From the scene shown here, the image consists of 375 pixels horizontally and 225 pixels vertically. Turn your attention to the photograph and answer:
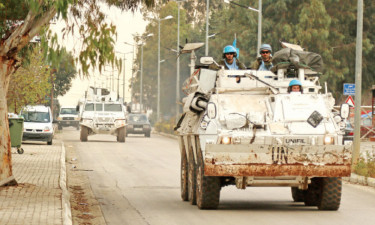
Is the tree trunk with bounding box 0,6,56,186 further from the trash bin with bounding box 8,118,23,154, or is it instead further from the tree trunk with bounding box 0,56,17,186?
the trash bin with bounding box 8,118,23,154

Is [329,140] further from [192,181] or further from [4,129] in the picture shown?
[4,129]

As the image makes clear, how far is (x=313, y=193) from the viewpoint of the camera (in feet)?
52.5

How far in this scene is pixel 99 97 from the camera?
49.9m

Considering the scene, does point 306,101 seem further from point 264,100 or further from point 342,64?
point 342,64

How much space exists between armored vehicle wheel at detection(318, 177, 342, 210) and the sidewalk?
167 inches

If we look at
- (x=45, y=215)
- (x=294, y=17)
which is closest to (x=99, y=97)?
(x=294, y=17)

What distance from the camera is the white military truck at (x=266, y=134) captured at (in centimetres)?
1422

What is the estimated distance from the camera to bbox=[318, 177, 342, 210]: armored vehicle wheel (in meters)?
15.0

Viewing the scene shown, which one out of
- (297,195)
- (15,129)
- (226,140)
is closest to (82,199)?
(297,195)

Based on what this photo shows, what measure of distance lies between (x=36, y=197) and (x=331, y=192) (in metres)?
5.03

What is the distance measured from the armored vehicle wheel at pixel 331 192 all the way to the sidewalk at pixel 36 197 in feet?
13.9

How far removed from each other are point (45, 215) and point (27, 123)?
99.4 ft

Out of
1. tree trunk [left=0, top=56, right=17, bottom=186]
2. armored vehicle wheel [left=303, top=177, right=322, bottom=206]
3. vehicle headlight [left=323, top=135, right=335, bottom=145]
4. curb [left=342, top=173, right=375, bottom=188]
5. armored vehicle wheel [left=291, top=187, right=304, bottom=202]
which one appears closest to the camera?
vehicle headlight [left=323, top=135, right=335, bottom=145]

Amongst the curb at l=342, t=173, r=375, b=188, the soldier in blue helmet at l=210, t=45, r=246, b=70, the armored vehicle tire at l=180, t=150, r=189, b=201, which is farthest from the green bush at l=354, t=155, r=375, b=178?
the soldier in blue helmet at l=210, t=45, r=246, b=70
